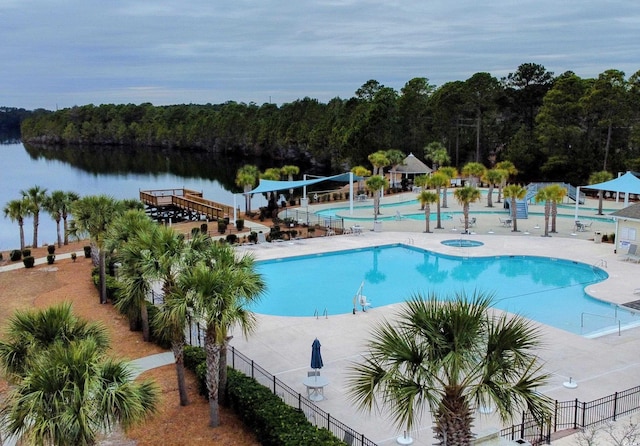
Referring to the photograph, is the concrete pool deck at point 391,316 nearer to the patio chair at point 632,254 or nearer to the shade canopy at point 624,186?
the patio chair at point 632,254

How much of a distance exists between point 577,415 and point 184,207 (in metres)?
39.0

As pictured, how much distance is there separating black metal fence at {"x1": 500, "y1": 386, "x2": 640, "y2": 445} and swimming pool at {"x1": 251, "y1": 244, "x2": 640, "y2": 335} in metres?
5.46

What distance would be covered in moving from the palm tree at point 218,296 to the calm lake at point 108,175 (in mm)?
31253

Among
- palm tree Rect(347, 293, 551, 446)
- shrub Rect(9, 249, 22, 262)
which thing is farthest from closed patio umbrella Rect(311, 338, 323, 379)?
shrub Rect(9, 249, 22, 262)

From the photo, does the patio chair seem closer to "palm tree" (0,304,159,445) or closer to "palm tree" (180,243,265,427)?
"palm tree" (180,243,265,427)

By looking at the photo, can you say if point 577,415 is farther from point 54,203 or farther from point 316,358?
point 54,203

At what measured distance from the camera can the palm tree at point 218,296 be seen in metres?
11.4

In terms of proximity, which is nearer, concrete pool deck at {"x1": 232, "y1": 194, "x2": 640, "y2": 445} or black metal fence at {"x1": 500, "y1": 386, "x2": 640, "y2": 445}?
black metal fence at {"x1": 500, "y1": 386, "x2": 640, "y2": 445}

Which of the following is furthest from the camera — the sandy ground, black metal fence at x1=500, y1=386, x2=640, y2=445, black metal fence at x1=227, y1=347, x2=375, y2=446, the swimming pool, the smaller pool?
the smaller pool

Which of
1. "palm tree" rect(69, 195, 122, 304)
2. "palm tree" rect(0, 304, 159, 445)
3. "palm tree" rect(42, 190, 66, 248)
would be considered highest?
"palm tree" rect(69, 195, 122, 304)

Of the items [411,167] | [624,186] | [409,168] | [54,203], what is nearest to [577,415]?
[624,186]

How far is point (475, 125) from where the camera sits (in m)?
69.4

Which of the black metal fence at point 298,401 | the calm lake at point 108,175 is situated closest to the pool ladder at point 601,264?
the black metal fence at point 298,401

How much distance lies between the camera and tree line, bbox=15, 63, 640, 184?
5294 centimetres
